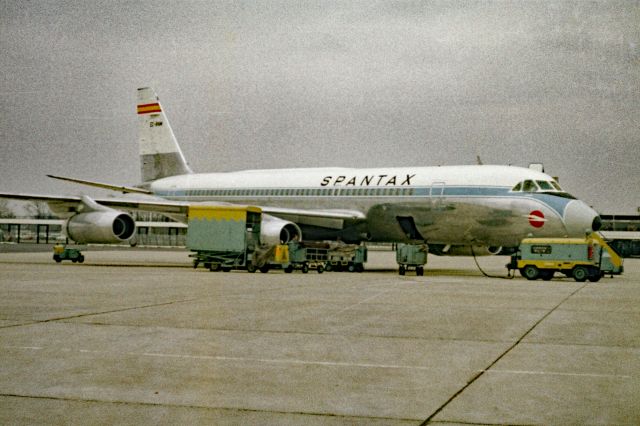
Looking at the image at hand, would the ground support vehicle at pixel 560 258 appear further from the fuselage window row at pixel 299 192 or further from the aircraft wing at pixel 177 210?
the aircraft wing at pixel 177 210

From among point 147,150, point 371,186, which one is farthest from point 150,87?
point 371,186

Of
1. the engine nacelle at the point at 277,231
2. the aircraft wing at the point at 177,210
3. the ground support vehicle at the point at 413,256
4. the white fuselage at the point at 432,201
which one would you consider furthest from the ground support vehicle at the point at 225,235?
the ground support vehicle at the point at 413,256

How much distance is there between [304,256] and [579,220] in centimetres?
990

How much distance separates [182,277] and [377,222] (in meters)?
9.69

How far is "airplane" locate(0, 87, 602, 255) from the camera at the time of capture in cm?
2569

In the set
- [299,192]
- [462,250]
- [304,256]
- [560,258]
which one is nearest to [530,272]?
[560,258]

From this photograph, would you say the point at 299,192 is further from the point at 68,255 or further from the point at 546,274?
the point at 546,274

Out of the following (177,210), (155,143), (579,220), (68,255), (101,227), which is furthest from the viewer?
(155,143)

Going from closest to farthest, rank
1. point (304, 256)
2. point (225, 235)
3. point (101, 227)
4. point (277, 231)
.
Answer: point (304, 256)
point (225, 235)
point (277, 231)
point (101, 227)

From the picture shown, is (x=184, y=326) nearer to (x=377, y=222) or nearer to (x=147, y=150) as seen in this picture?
(x=377, y=222)

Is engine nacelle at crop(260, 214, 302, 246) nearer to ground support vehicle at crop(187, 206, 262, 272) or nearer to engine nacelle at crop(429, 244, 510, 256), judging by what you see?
ground support vehicle at crop(187, 206, 262, 272)

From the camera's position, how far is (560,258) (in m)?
25.0

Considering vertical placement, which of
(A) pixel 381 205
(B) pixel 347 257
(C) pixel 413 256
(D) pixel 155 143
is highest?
(D) pixel 155 143

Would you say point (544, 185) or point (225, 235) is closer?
point (544, 185)
